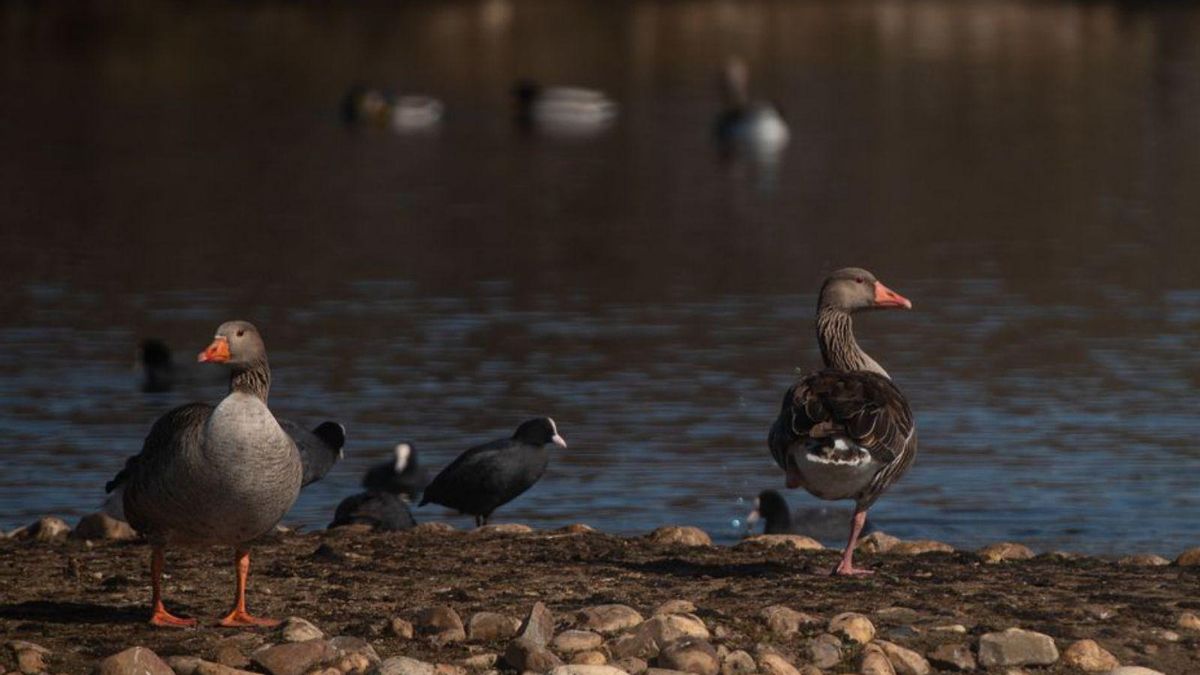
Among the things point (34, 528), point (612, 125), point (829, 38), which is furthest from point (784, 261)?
point (829, 38)

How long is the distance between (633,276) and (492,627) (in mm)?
17820

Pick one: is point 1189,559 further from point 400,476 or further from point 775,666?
point 400,476

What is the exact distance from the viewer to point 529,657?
9070mm

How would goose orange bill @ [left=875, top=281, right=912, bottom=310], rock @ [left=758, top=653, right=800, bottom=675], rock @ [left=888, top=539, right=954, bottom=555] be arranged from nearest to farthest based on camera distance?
rock @ [left=758, top=653, right=800, bottom=675] < rock @ [left=888, top=539, right=954, bottom=555] < goose orange bill @ [left=875, top=281, right=912, bottom=310]

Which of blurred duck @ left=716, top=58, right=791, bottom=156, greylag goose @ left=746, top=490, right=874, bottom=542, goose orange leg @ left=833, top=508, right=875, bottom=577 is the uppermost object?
goose orange leg @ left=833, top=508, right=875, bottom=577

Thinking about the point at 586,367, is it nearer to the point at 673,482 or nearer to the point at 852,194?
the point at 673,482

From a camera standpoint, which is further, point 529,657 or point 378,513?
point 378,513

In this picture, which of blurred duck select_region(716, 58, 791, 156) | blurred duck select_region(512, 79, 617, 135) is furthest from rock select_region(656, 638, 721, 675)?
blurred duck select_region(512, 79, 617, 135)

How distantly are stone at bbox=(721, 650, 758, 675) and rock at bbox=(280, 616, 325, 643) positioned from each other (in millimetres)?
1771

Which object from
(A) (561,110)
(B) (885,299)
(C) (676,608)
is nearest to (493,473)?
(B) (885,299)

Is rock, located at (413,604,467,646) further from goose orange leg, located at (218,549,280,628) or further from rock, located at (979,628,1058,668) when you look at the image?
rock, located at (979,628,1058,668)

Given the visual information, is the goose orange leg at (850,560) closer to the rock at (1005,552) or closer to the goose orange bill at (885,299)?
the rock at (1005,552)

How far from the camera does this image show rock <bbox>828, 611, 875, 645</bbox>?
9.45 metres

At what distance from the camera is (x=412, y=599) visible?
10.5m
